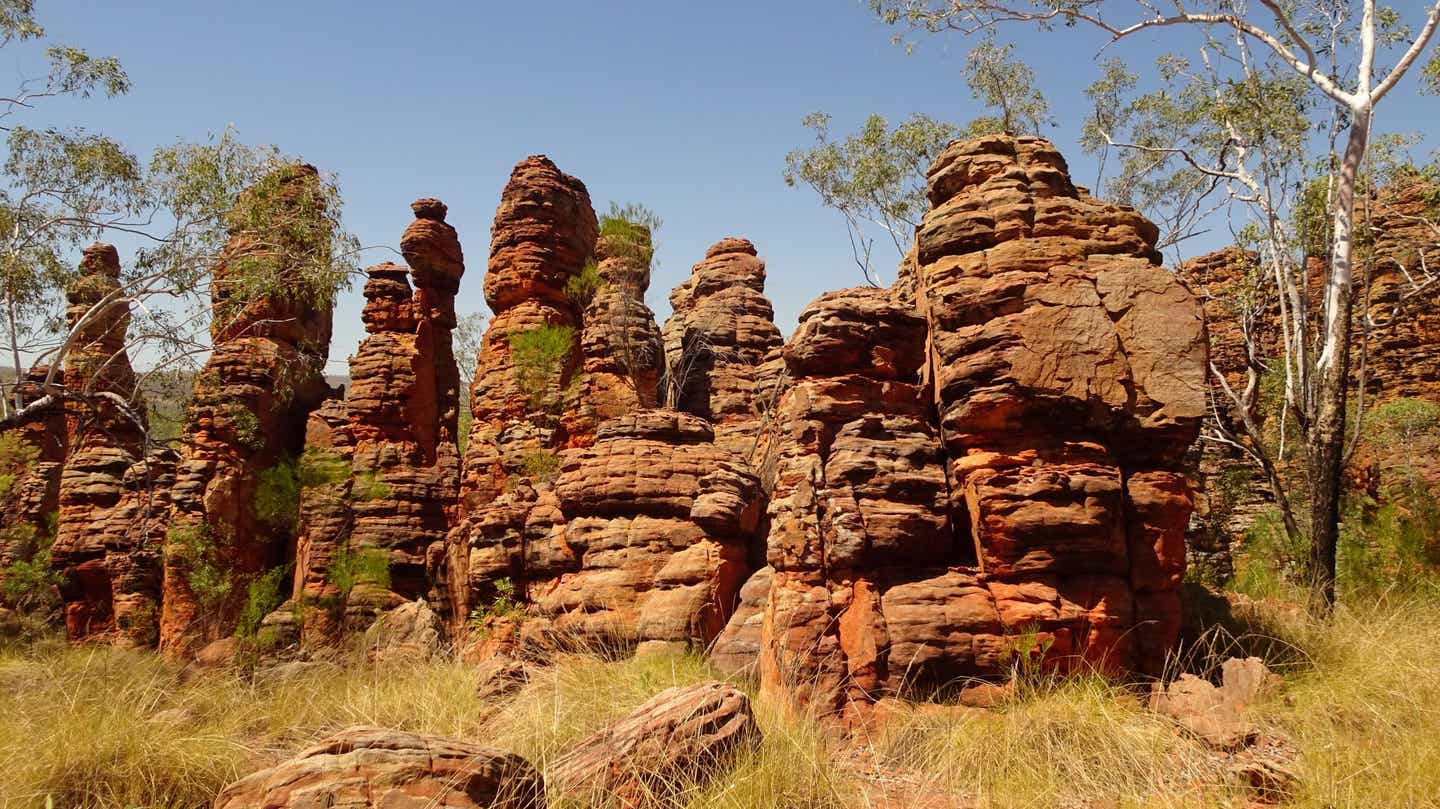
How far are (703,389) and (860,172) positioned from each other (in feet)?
30.4

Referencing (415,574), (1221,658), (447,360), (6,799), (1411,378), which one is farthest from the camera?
(447,360)

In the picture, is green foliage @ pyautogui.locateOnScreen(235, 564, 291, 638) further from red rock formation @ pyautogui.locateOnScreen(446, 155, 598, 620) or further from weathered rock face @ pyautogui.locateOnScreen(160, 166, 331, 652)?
red rock formation @ pyautogui.locateOnScreen(446, 155, 598, 620)

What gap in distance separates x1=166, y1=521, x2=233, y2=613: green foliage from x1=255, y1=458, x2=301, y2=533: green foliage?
5.31 feet

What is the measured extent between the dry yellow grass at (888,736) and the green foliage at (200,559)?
17.8 meters

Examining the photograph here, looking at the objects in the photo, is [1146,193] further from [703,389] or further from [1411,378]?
[703,389]

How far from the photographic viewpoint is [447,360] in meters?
28.3

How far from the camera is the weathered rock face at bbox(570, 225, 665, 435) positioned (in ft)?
74.7

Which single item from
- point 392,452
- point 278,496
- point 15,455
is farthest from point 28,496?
point 392,452

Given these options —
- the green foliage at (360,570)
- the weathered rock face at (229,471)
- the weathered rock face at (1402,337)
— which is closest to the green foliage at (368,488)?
the green foliage at (360,570)

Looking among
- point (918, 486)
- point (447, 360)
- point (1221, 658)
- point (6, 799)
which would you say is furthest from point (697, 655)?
point (447, 360)

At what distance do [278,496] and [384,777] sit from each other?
24.6 meters

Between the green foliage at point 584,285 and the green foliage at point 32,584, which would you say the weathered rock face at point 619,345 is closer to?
the green foliage at point 584,285

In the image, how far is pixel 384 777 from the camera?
4.66 metres

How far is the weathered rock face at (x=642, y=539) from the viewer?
13.3 meters
